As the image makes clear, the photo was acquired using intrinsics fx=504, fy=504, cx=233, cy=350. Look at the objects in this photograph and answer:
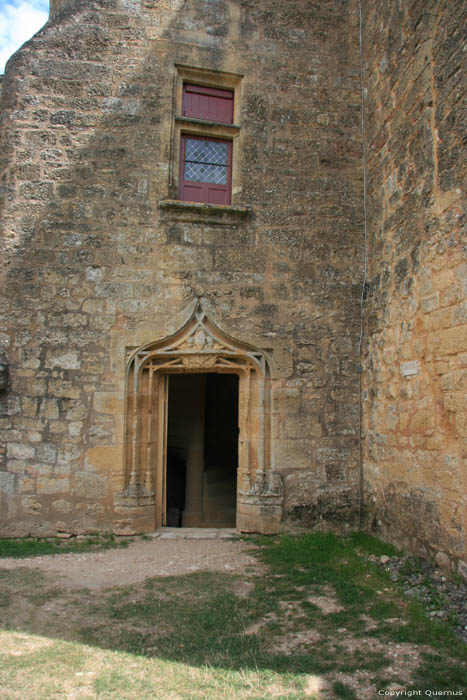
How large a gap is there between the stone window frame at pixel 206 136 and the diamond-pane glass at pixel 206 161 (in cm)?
11

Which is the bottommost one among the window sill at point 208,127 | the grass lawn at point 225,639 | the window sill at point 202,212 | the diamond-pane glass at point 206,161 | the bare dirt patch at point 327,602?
the bare dirt patch at point 327,602

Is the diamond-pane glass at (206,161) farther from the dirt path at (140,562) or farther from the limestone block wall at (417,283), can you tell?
the dirt path at (140,562)

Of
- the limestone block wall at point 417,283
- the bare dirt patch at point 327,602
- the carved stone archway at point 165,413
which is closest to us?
the bare dirt patch at point 327,602

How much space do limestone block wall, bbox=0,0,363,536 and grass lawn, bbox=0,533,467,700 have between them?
140 cm

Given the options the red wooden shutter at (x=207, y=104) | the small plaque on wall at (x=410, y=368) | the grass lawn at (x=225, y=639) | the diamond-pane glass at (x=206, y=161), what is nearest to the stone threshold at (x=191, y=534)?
the grass lawn at (x=225, y=639)

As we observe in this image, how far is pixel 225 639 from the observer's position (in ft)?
10.1

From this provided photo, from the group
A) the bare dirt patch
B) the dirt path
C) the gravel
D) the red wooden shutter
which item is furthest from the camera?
the red wooden shutter

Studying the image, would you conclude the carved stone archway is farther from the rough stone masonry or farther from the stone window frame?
the stone window frame

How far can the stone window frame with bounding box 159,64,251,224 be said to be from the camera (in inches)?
226

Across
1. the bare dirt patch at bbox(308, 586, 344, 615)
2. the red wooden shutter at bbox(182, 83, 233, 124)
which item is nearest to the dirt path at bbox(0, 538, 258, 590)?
the bare dirt patch at bbox(308, 586, 344, 615)

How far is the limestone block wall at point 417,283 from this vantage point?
13.1ft

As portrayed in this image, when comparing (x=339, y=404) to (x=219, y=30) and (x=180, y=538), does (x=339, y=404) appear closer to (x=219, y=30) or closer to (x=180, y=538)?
(x=180, y=538)

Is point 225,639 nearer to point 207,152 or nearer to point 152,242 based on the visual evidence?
point 152,242

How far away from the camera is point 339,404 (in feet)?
18.8
